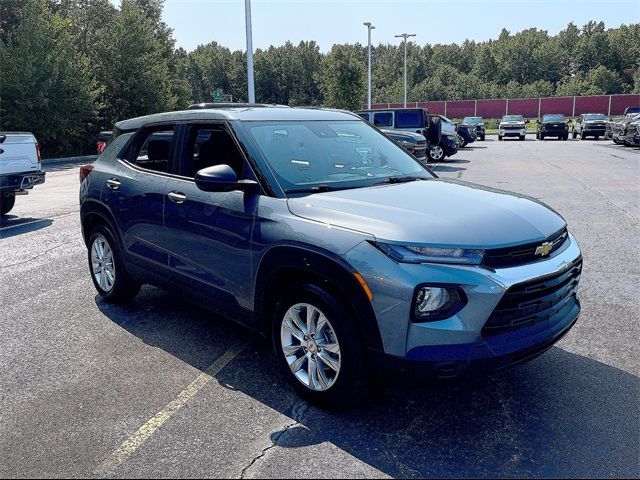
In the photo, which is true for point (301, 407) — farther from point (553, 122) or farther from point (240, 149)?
point (553, 122)

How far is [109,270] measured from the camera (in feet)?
17.9

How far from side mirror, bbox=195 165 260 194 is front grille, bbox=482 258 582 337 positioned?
173 centimetres

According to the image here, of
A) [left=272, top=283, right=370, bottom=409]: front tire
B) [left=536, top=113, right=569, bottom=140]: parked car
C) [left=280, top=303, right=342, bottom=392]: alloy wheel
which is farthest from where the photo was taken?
[left=536, top=113, right=569, bottom=140]: parked car

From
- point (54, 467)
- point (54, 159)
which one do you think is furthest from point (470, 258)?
point (54, 159)

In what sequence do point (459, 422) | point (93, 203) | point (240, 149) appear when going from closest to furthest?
point (459, 422)
point (240, 149)
point (93, 203)

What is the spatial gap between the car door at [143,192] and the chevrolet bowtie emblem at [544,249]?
9.26 feet

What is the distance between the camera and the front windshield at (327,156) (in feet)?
12.9

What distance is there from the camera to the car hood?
307 centimetres

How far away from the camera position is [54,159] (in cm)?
2788

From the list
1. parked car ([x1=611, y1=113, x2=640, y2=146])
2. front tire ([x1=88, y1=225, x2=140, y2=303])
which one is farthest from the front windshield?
parked car ([x1=611, y1=113, x2=640, y2=146])

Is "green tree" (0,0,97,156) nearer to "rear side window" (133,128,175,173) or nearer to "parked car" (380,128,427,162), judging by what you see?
"parked car" (380,128,427,162)

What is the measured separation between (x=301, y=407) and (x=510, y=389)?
53.8 inches

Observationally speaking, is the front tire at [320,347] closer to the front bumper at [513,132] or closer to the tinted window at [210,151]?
the tinted window at [210,151]

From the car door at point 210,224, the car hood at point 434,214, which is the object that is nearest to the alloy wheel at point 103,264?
the car door at point 210,224
